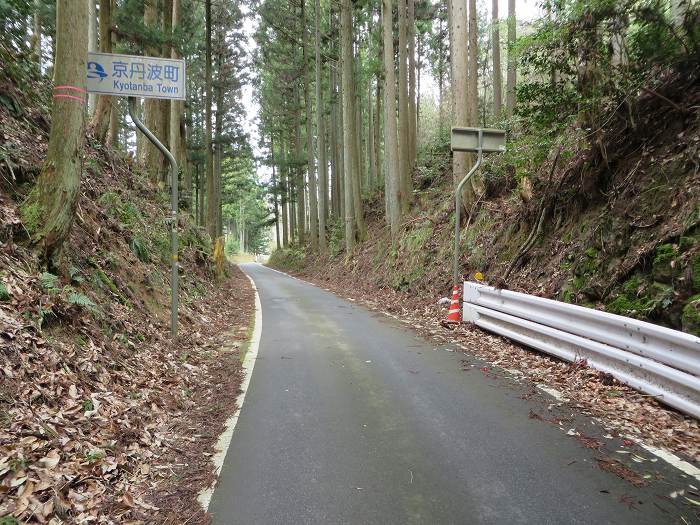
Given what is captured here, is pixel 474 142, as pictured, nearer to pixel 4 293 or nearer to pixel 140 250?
pixel 140 250

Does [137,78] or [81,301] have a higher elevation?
[137,78]

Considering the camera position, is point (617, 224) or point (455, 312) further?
point (455, 312)

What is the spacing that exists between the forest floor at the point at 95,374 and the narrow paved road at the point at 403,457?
0.41 m

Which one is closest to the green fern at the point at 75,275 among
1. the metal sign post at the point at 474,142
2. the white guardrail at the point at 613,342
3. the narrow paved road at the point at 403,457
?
the narrow paved road at the point at 403,457

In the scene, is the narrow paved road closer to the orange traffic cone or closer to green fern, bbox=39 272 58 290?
green fern, bbox=39 272 58 290

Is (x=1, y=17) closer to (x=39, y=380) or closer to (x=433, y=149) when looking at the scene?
(x=39, y=380)

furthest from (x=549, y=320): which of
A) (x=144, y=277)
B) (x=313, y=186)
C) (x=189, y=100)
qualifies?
(x=189, y=100)

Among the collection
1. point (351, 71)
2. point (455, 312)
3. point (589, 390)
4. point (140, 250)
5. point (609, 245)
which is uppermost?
point (351, 71)

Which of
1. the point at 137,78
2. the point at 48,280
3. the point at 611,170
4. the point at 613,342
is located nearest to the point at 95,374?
the point at 48,280

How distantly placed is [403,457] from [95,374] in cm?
313

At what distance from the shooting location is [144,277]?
8.08 m

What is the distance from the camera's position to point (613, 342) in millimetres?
4973

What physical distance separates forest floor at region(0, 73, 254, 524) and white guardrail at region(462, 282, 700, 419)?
4105 millimetres

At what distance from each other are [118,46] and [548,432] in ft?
45.4
